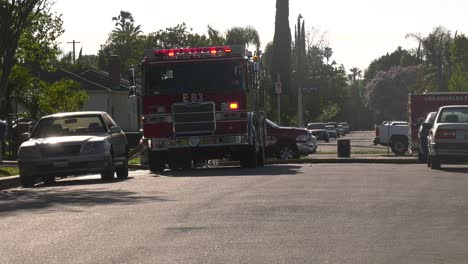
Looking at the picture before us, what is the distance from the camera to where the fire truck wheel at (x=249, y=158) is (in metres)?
29.7

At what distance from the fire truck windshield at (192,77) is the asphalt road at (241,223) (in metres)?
7.13

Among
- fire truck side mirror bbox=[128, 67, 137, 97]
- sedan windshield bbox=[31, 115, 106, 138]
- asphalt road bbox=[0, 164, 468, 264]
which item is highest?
fire truck side mirror bbox=[128, 67, 137, 97]

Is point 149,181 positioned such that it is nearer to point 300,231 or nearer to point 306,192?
point 306,192

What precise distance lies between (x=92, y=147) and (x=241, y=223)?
37.4 ft

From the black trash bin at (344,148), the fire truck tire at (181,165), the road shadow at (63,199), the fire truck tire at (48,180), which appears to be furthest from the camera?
the black trash bin at (344,148)

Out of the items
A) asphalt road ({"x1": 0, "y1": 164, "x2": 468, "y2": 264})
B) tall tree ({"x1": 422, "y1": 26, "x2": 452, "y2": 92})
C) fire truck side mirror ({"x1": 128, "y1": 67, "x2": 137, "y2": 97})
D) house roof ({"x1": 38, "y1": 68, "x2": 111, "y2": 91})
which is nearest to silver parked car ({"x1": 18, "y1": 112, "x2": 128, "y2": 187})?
asphalt road ({"x1": 0, "y1": 164, "x2": 468, "y2": 264})

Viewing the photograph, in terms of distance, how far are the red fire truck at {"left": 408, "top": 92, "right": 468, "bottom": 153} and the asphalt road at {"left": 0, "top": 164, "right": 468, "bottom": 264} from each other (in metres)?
25.0

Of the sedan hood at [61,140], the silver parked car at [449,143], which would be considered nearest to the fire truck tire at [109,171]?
the sedan hood at [61,140]

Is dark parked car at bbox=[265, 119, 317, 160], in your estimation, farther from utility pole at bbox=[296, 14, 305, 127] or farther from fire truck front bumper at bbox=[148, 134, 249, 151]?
utility pole at bbox=[296, 14, 305, 127]

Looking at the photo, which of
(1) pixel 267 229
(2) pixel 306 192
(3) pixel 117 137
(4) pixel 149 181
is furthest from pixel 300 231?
(3) pixel 117 137

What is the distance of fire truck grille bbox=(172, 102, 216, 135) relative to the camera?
95.0ft

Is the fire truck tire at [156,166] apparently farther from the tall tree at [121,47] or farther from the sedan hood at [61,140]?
the tall tree at [121,47]

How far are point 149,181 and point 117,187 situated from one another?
2083 millimetres

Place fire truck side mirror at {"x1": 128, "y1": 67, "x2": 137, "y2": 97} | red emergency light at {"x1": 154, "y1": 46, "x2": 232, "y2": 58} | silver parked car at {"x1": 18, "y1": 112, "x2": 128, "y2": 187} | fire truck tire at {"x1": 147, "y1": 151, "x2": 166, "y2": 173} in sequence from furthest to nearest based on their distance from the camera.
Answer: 1. fire truck tire at {"x1": 147, "y1": 151, "x2": 166, "y2": 173}
2. fire truck side mirror at {"x1": 128, "y1": 67, "x2": 137, "y2": 97}
3. red emergency light at {"x1": 154, "y1": 46, "x2": 232, "y2": 58}
4. silver parked car at {"x1": 18, "y1": 112, "x2": 128, "y2": 187}
